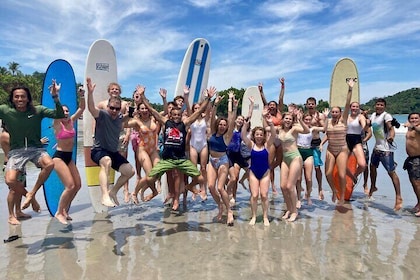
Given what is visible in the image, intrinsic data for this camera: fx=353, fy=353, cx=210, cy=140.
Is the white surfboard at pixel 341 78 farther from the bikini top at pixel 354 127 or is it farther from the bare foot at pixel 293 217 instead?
the bare foot at pixel 293 217

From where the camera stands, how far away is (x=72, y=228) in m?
5.46

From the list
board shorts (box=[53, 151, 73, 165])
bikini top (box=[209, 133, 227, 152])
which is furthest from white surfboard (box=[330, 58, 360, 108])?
board shorts (box=[53, 151, 73, 165])

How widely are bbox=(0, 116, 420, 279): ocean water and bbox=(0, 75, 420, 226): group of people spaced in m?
0.32

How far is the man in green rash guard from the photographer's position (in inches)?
179

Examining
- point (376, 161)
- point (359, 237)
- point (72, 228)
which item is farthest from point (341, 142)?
point (72, 228)

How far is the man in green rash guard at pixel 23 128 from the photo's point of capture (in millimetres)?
4543

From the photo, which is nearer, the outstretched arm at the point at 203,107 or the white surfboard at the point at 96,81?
the outstretched arm at the point at 203,107

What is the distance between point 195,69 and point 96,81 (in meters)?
2.70

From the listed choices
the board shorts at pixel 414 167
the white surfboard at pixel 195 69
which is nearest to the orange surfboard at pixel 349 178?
the board shorts at pixel 414 167

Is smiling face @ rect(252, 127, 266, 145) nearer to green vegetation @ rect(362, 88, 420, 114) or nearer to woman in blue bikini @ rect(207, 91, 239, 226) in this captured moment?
woman in blue bikini @ rect(207, 91, 239, 226)

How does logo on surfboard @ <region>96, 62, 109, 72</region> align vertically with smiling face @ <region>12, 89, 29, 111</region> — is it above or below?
above

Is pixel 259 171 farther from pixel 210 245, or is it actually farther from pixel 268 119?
pixel 210 245

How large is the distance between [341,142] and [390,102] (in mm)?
102042

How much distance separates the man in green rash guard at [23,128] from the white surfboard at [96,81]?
79.0 inches
